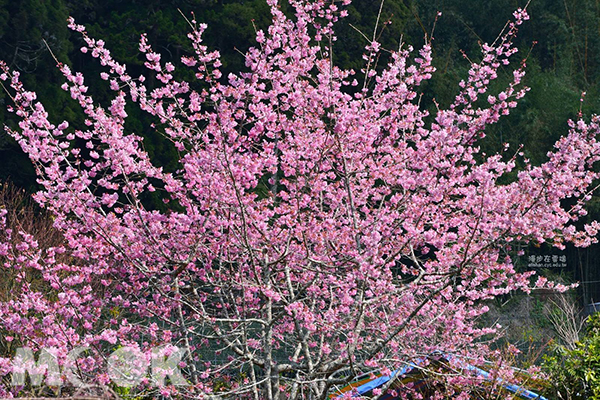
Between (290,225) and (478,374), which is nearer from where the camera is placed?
(290,225)

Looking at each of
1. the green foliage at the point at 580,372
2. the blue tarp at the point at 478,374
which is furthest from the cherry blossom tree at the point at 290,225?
the green foliage at the point at 580,372

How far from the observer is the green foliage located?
5.07m

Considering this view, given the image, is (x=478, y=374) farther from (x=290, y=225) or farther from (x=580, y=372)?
(x=290, y=225)

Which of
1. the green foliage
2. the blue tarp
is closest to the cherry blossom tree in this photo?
the blue tarp

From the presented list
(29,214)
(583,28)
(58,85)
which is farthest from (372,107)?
(583,28)

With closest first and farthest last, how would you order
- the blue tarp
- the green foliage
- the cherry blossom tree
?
the cherry blossom tree
the blue tarp
the green foliage

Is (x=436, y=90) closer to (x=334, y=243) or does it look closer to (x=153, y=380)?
(x=334, y=243)

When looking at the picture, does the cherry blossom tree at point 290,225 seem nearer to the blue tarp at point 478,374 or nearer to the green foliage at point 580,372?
the blue tarp at point 478,374

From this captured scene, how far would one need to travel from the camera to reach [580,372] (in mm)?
5184

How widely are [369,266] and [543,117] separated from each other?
11.0 meters

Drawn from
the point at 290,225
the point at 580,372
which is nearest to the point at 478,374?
the point at 580,372

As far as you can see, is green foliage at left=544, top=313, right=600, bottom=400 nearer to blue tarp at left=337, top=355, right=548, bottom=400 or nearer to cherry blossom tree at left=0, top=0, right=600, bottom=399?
blue tarp at left=337, top=355, right=548, bottom=400

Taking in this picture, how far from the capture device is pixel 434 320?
5051 millimetres

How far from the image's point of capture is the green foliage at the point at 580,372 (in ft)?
16.6
